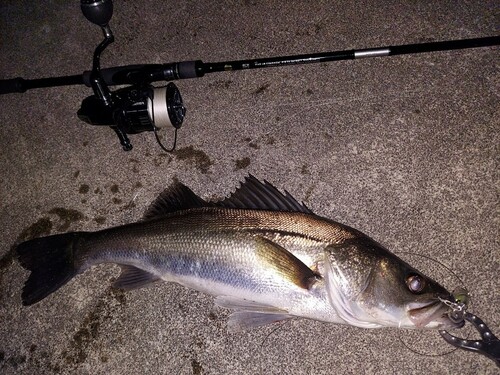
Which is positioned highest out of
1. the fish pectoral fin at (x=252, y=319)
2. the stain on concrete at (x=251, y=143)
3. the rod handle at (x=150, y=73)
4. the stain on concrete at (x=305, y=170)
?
the rod handle at (x=150, y=73)

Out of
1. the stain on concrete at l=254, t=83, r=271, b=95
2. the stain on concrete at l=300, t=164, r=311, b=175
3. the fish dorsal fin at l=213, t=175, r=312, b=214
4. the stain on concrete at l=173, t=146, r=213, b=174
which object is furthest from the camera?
the stain on concrete at l=254, t=83, r=271, b=95

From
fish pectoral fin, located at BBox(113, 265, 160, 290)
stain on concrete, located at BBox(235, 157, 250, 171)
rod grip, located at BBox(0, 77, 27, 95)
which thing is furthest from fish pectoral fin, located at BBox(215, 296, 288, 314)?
rod grip, located at BBox(0, 77, 27, 95)

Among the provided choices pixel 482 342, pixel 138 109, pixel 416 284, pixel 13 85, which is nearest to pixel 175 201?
pixel 138 109

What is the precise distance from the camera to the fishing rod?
83.6 inches

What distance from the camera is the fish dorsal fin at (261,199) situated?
1956mm

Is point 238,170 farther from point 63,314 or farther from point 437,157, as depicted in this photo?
point 63,314

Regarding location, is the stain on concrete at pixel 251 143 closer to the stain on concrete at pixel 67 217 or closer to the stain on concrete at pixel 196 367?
the stain on concrete at pixel 67 217

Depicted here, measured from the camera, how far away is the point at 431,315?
1.60 meters

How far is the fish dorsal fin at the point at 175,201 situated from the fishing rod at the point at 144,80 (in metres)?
0.34

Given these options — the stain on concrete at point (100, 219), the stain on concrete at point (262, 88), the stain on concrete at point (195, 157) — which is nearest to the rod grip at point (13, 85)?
the stain on concrete at point (100, 219)

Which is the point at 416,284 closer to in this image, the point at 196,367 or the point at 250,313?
the point at 250,313

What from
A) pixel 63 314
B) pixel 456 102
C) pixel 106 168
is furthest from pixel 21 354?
pixel 456 102

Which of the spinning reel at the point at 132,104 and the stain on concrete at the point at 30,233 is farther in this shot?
the stain on concrete at the point at 30,233

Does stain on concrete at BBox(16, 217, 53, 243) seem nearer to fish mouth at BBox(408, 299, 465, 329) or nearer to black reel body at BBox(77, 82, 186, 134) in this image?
black reel body at BBox(77, 82, 186, 134)
